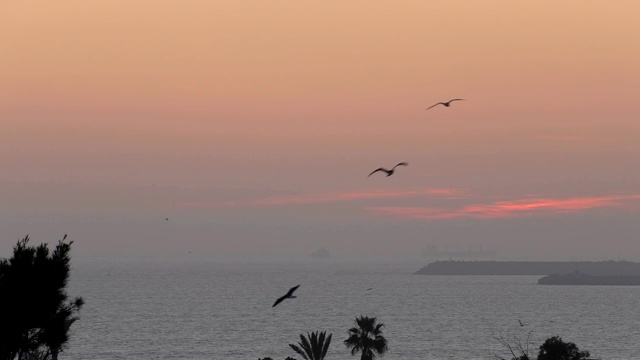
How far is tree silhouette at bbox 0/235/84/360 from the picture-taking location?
38.0m

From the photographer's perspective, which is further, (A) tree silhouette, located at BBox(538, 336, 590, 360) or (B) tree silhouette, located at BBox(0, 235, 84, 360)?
(A) tree silhouette, located at BBox(538, 336, 590, 360)

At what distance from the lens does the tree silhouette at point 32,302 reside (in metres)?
38.0

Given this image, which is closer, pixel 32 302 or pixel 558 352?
pixel 32 302

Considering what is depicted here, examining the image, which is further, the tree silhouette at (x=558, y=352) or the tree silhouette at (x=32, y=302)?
the tree silhouette at (x=558, y=352)

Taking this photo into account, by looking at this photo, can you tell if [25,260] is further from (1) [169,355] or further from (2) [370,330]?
(1) [169,355]

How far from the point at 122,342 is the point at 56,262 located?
164 meters

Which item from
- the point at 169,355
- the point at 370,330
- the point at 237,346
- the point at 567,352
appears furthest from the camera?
the point at 237,346

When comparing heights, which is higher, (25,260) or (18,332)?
(25,260)

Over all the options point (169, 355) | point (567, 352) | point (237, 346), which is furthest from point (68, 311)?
point (237, 346)

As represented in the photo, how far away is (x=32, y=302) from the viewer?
3828 centimetres

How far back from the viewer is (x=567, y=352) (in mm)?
76500

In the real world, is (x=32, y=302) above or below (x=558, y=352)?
above

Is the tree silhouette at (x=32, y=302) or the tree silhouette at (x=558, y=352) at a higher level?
the tree silhouette at (x=32, y=302)

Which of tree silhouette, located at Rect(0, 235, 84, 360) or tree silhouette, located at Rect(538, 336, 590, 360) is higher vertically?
tree silhouette, located at Rect(0, 235, 84, 360)
